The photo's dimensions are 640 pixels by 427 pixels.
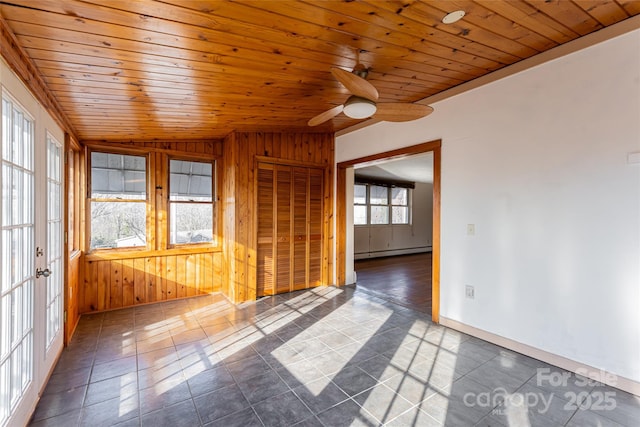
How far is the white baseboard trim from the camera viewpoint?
2.11 m

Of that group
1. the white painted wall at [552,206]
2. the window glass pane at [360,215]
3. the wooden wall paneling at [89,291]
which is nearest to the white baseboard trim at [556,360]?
the white painted wall at [552,206]

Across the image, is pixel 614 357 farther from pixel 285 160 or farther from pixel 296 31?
pixel 285 160

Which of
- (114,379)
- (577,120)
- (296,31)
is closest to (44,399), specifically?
(114,379)

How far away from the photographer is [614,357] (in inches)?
84.7

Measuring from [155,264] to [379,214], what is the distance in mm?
5970

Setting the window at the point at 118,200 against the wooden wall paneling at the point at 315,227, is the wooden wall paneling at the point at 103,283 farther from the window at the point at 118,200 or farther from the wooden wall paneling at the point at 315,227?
the wooden wall paneling at the point at 315,227

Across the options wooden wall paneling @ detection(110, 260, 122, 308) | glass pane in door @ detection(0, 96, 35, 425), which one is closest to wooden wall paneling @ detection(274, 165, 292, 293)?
wooden wall paneling @ detection(110, 260, 122, 308)

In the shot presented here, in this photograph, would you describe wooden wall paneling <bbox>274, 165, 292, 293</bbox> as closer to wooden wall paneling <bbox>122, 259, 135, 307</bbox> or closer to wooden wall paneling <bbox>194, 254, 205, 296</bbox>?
wooden wall paneling <bbox>194, 254, 205, 296</bbox>

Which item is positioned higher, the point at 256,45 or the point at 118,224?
the point at 256,45

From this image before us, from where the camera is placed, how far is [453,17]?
1.84m

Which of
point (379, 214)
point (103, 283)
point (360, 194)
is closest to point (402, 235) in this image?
point (379, 214)

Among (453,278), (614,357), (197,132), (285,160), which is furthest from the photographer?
(285,160)

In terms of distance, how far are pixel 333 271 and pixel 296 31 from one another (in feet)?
12.6

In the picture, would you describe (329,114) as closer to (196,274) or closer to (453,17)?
(453,17)
